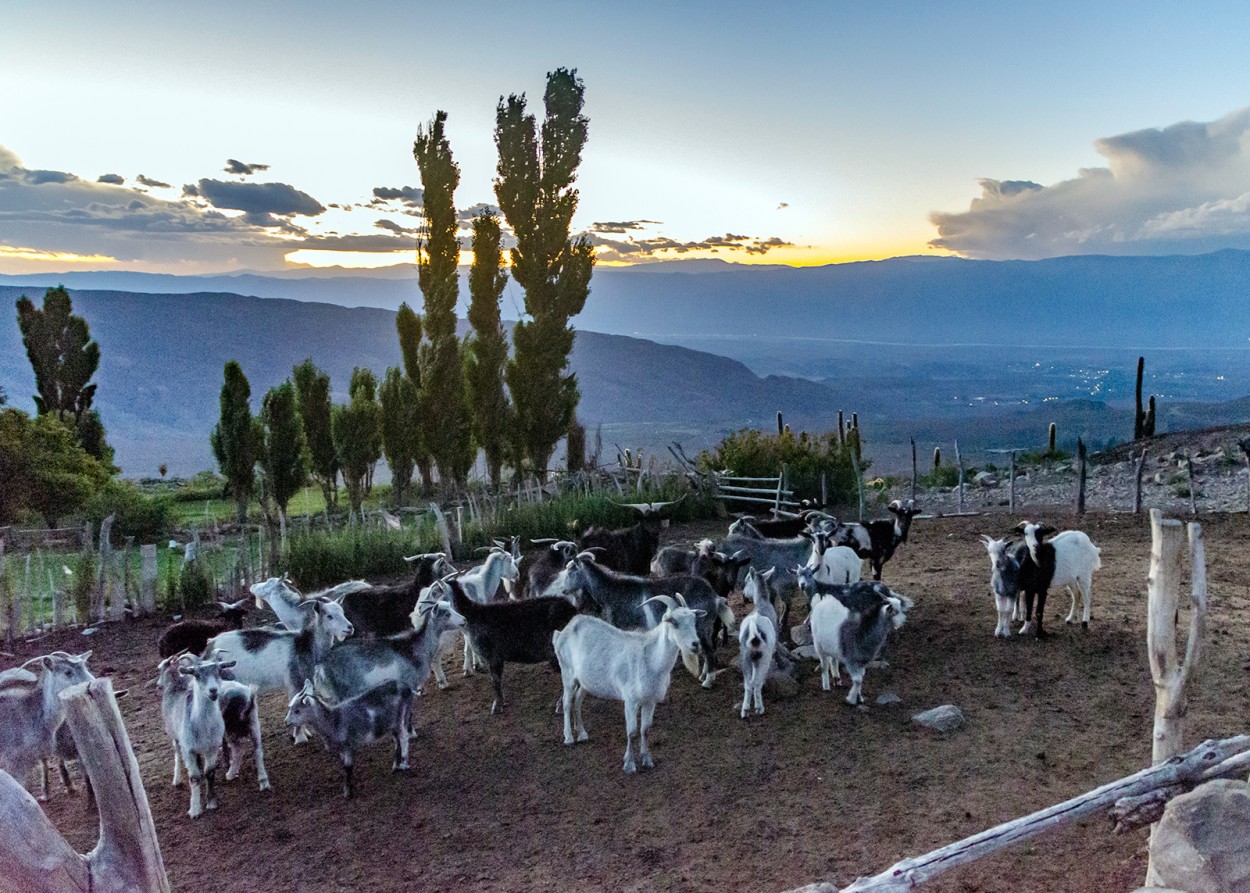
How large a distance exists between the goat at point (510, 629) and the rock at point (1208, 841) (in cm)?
567

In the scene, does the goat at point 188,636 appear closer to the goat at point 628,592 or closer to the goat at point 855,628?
the goat at point 628,592

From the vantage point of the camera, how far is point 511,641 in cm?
934

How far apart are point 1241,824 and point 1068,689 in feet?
13.4

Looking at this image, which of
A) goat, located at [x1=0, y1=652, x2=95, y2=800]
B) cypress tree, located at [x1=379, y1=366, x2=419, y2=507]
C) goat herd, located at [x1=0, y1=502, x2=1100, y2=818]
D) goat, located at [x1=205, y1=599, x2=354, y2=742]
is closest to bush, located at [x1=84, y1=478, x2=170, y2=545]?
cypress tree, located at [x1=379, y1=366, x2=419, y2=507]

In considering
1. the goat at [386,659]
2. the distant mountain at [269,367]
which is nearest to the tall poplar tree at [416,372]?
the goat at [386,659]

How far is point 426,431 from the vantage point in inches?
1095

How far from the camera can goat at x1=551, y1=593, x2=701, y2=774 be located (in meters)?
7.93

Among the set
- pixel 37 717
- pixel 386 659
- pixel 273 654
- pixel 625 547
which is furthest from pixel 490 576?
pixel 37 717

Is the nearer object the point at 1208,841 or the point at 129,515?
the point at 1208,841

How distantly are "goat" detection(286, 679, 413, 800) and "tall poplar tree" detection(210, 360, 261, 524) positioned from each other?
19.8m

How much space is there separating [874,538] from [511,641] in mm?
6159

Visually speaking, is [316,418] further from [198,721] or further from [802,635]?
[198,721]

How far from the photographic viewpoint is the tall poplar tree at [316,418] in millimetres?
26656

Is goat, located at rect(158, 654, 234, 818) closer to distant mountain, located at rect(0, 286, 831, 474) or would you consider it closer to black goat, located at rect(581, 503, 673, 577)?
black goat, located at rect(581, 503, 673, 577)
